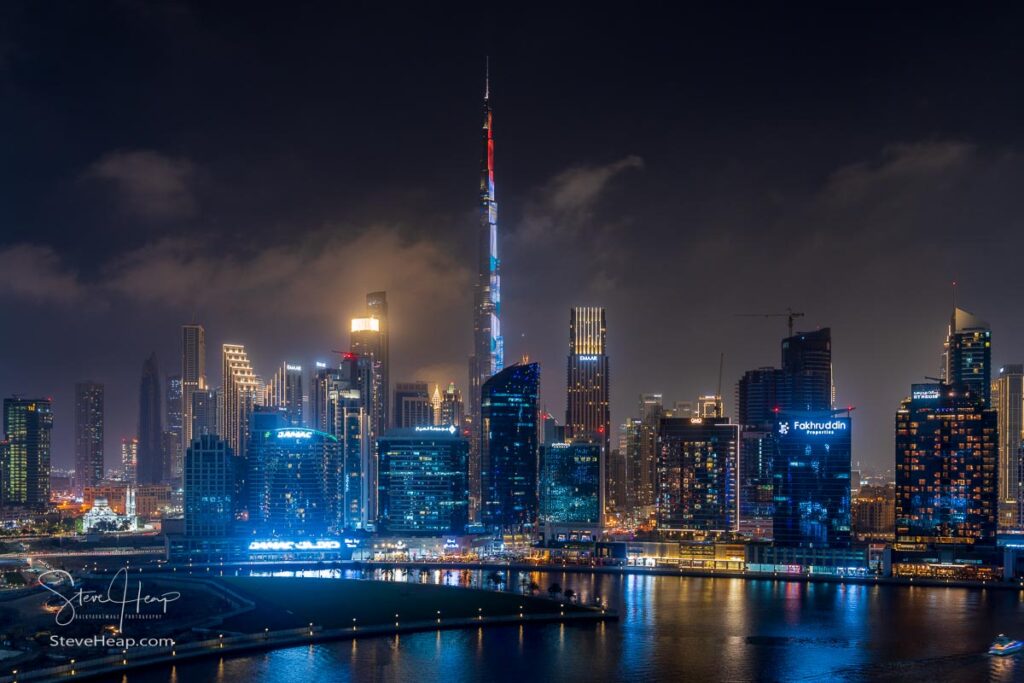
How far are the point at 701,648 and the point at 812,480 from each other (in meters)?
50.4

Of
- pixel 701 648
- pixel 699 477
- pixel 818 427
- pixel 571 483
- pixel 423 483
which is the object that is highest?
pixel 818 427

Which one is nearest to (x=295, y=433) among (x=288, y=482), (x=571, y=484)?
(x=288, y=482)

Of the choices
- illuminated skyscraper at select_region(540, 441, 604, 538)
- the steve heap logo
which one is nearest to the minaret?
illuminated skyscraper at select_region(540, 441, 604, 538)

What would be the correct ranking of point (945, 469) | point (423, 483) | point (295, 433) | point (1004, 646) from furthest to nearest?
point (423, 483), point (295, 433), point (945, 469), point (1004, 646)

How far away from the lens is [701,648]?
176 ft

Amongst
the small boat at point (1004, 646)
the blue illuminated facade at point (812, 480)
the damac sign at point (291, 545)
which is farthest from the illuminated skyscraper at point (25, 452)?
the small boat at point (1004, 646)

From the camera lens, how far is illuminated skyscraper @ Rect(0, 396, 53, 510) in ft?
517

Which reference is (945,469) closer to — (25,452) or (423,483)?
(423,483)

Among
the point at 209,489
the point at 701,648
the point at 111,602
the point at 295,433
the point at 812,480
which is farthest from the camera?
the point at 295,433

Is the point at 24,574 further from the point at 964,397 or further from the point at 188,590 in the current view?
the point at 964,397

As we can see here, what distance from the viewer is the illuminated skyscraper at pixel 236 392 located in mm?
170125

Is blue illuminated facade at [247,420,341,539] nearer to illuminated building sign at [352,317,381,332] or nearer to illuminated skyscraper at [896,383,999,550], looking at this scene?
illuminated building sign at [352,317,381,332]

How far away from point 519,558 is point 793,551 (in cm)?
2447

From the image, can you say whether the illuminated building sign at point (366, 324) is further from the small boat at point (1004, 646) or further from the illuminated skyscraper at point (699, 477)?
the small boat at point (1004, 646)
